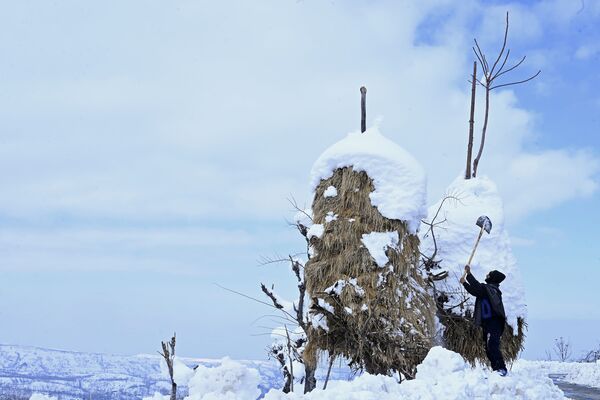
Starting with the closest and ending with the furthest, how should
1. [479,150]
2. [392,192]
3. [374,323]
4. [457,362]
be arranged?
[457,362] < [374,323] < [392,192] < [479,150]

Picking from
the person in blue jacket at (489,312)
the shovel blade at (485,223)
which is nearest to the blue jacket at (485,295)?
the person in blue jacket at (489,312)

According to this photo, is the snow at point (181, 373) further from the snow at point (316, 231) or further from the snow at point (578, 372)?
the snow at point (578, 372)

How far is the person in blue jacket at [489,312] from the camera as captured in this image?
8.62 m

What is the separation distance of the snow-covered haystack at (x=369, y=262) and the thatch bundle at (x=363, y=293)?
12 millimetres

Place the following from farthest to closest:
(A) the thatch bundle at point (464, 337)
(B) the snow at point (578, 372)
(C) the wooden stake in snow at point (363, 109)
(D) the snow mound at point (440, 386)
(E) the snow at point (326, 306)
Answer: (B) the snow at point (578, 372) < (C) the wooden stake in snow at point (363, 109) < (A) the thatch bundle at point (464, 337) < (E) the snow at point (326, 306) < (D) the snow mound at point (440, 386)

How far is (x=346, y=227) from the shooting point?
8.95 metres

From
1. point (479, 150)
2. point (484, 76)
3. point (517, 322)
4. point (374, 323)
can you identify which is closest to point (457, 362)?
point (374, 323)

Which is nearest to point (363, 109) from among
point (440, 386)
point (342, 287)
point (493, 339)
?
point (342, 287)

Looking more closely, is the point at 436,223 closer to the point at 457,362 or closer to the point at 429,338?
the point at 429,338

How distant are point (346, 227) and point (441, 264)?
1719 millimetres

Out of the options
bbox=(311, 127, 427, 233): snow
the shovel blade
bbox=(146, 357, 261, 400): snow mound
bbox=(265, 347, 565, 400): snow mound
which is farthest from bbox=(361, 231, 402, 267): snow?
bbox=(146, 357, 261, 400): snow mound

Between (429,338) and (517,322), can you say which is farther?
(517,322)

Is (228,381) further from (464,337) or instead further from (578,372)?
(578,372)

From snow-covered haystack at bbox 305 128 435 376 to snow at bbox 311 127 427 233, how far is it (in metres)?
0.01
